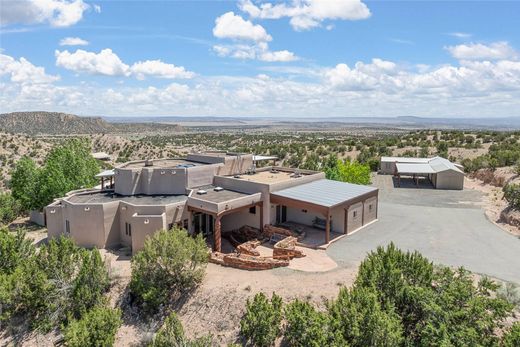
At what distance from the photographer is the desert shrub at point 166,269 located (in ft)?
69.7

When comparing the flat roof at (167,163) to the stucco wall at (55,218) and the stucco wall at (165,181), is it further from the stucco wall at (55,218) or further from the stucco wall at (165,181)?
the stucco wall at (55,218)

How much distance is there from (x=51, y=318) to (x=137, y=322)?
4.53 m

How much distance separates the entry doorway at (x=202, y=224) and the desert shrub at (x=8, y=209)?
21.6m

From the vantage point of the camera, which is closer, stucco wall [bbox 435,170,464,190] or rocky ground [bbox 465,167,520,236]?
rocky ground [bbox 465,167,520,236]

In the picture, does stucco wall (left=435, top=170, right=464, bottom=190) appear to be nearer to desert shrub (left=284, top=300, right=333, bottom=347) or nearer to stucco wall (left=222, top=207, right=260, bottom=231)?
stucco wall (left=222, top=207, right=260, bottom=231)

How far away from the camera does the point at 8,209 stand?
38312 mm

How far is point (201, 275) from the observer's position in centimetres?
2205

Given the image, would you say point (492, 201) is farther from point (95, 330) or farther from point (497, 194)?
point (95, 330)

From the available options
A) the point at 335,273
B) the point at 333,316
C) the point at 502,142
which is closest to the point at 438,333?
the point at 333,316

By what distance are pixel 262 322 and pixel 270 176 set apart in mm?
19049

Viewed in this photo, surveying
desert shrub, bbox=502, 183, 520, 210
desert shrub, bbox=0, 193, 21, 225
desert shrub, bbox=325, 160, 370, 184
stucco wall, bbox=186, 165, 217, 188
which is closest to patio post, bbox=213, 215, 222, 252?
stucco wall, bbox=186, 165, 217, 188

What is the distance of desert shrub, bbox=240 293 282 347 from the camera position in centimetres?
1744

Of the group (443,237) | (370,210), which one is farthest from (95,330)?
(443,237)

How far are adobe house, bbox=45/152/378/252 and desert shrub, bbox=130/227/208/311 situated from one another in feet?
12.9
